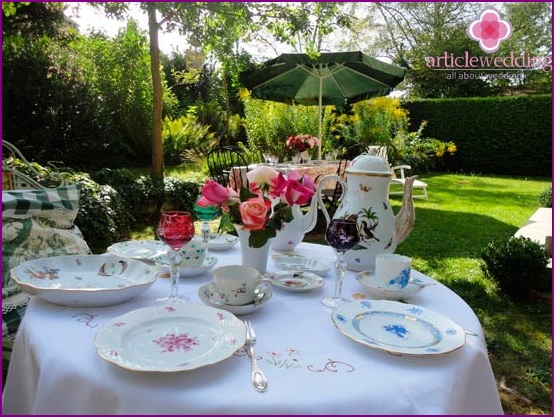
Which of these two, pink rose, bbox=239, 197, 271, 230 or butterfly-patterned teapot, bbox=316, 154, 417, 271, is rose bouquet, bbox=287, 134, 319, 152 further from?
pink rose, bbox=239, 197, 271, 230

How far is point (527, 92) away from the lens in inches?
500

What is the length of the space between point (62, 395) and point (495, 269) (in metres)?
3.03

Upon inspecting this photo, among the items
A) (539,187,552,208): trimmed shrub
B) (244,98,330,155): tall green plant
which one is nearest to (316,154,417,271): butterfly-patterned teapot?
(539,187,552,208): trimmed shrub

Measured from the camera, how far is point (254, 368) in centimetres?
71

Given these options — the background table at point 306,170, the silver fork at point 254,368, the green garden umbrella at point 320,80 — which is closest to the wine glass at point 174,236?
the silver fork at point 254,368

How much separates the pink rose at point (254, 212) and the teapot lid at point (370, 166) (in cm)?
40

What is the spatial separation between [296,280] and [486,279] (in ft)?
8.87

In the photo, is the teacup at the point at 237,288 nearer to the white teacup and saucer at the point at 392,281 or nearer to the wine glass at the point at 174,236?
the wine glass at the point at 174,236

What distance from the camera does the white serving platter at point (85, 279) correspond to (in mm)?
940

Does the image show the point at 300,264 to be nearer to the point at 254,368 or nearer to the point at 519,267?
the point at 254,368

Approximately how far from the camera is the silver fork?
66 centimetres

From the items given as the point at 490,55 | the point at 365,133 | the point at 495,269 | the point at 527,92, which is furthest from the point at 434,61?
the point at 495,269

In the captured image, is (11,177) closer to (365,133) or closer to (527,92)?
(365,133)

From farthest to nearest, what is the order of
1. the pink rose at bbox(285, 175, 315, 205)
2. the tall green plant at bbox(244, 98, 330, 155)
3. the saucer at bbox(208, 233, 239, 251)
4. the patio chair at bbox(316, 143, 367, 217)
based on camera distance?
the tall green plant at bbox(244, 98, 330, 155) < the patio chair at bbox(316, 143, 367, 217) < the saucer at bbox(208, 233, 239, 251) < the pink rose at bbox(285, 175, 315, 205)
